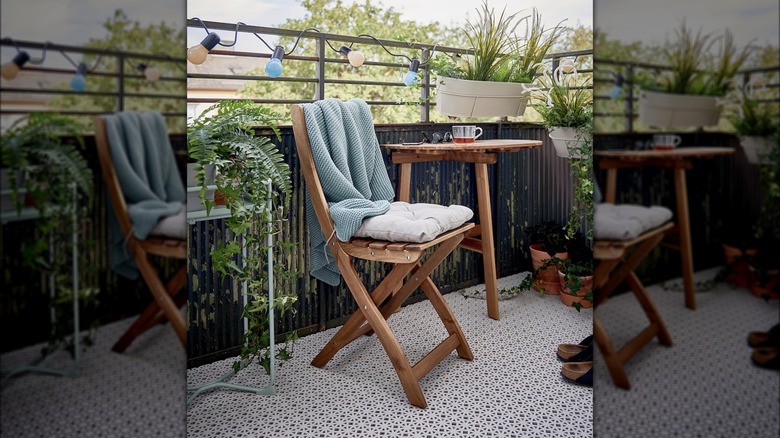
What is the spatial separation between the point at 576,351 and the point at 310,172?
1.24 metres

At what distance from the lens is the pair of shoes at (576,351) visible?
234 centimetres

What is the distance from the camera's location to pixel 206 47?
2.31 metres

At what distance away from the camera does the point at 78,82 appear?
559 millimetres

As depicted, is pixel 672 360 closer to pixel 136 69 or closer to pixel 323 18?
pixel 136 69

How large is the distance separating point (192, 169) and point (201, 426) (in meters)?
0.79

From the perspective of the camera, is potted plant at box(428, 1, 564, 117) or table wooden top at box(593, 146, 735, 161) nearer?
table wooden top at box(593, 146, 735, 161)

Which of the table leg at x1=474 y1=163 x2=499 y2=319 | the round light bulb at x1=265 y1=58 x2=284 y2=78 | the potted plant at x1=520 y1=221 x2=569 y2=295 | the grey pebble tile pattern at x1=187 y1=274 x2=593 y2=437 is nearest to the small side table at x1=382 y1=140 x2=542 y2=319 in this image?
the table leg at x1=474 y1=163 x2=499 y2=319

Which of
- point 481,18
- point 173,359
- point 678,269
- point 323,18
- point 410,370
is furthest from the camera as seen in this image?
point 323,18

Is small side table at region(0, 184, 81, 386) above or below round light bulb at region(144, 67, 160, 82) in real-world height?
below

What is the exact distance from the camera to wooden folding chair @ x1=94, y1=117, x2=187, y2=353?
578mm

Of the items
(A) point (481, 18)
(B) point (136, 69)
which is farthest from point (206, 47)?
(B) point (136, 69)

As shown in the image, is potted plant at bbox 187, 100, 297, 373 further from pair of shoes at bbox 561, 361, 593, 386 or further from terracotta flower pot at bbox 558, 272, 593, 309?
terracotta flower pot at bbox 558, 272, 593, 309

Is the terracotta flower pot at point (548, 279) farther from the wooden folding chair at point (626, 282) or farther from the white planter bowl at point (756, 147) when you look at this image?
the white planter bowl at point (756, 147)

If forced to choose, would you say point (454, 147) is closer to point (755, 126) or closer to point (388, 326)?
point (388, 326)
